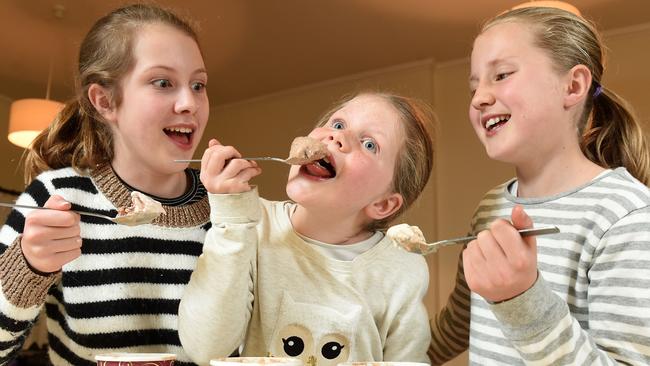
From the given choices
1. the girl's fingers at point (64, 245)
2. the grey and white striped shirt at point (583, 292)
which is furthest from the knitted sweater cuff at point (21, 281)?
the grey and white striped shirt at point (583, 292)

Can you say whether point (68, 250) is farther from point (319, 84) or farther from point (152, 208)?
point (319, 84)

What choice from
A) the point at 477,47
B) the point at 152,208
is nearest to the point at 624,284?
the point at 477,47

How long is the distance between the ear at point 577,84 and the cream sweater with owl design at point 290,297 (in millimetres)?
413

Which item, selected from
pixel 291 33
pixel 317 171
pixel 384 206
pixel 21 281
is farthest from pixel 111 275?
pixel 291 33

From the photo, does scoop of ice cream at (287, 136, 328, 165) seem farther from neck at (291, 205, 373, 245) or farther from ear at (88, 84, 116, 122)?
ear at (88, 84, 116, 122)

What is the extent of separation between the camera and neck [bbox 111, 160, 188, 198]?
126cm

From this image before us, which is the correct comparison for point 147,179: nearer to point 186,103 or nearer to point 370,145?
point 186,103

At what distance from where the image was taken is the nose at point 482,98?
3.47ft

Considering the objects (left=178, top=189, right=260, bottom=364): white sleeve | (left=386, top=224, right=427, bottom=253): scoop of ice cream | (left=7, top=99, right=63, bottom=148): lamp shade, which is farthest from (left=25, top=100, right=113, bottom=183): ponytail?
(left=7, top=99, right=63, bottom=148): lamp shade

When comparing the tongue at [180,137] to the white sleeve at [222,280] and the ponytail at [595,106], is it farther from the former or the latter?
the ponytail at [595,106]

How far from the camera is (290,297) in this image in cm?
111

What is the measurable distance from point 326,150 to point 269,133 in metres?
3.94

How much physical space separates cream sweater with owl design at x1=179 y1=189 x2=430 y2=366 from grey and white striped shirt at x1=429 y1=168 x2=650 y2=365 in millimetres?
145

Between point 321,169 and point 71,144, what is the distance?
53 centimetres
